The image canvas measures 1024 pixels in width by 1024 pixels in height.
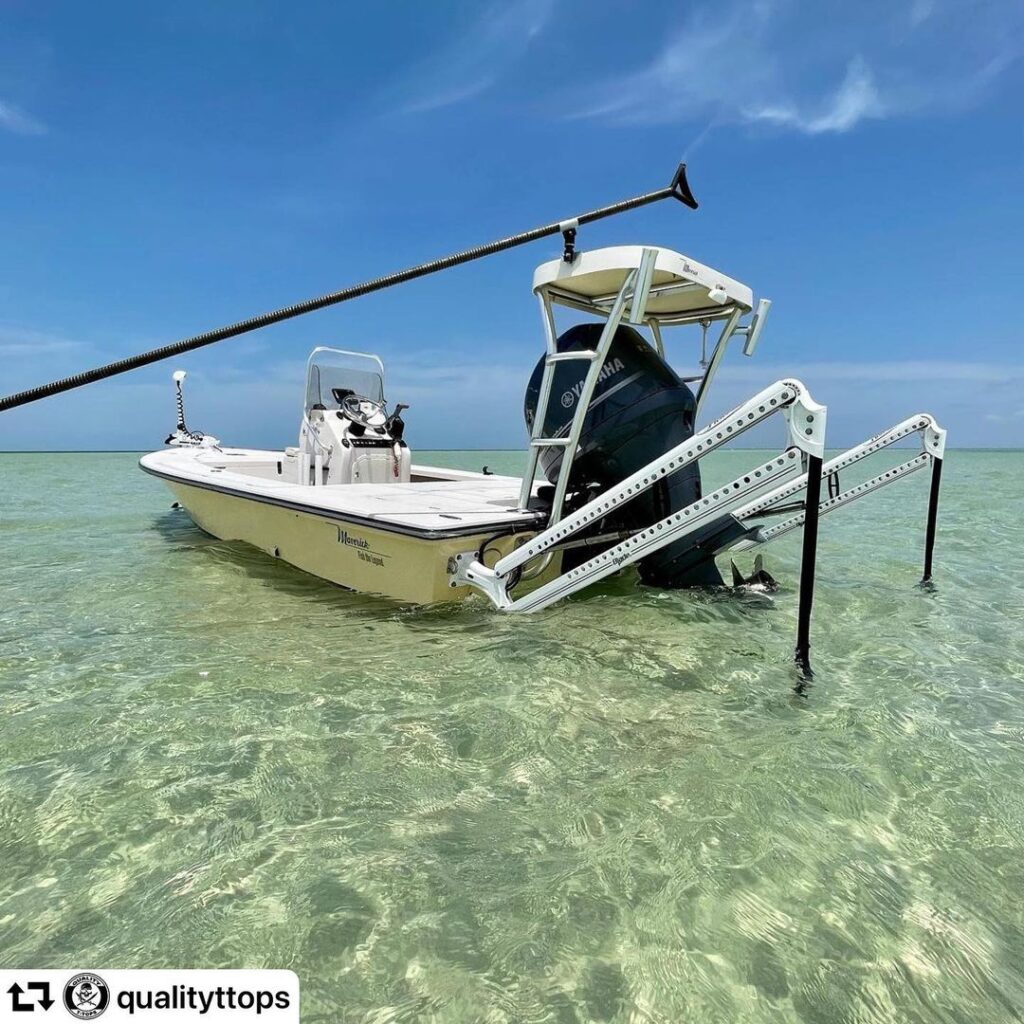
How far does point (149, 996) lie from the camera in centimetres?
154

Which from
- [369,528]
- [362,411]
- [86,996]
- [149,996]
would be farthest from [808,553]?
[362,411]

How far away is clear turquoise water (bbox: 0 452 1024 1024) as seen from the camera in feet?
5.36

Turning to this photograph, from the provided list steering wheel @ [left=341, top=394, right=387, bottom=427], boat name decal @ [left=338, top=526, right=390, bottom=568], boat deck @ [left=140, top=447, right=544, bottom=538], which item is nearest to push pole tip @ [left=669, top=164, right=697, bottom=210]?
boat deck @ [left=140, top=447, right=544, bottom=538]

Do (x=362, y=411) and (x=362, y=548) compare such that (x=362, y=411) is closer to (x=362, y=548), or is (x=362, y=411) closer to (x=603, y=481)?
(x=362, y=548)

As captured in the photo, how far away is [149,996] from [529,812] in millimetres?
1204

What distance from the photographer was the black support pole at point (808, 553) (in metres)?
3.14

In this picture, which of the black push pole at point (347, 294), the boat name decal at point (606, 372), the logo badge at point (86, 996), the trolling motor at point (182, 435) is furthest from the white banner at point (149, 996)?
the trolling motor at point (182, 435)

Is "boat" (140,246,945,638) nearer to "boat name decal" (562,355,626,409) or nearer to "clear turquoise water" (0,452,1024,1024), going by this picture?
"boat name decal" (562,355,626,409)

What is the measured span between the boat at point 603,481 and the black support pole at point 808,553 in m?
0.01

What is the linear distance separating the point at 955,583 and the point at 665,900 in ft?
18.8

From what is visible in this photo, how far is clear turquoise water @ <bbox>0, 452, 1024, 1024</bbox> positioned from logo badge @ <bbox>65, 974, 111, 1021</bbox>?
85mm

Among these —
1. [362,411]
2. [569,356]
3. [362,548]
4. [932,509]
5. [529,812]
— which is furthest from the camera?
[362,411]

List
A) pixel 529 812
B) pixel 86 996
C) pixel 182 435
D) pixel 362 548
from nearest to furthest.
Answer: pixel 86 996 < pixel 529 812 < pixel 362 548 < pixel 182 435

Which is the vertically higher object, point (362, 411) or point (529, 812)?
point (362, 411)
